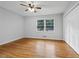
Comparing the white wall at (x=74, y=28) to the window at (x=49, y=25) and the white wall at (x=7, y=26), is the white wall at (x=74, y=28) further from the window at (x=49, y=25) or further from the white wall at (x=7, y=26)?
the white wall at (x=7, y=26)

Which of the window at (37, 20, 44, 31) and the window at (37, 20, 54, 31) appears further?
the window at (37, 20, 44, 31)

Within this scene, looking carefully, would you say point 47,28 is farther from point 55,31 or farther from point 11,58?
point 11,58

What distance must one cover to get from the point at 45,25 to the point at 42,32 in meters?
0.70

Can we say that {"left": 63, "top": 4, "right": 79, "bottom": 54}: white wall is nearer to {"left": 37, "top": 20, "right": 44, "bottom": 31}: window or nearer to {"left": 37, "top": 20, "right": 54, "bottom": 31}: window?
{"left": 37, "top": 20, "right": 54, "bottom": 31}: window

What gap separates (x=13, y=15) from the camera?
6.40 m

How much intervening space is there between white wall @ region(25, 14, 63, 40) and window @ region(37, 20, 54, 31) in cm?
29

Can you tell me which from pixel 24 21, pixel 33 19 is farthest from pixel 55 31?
pixel 24 21

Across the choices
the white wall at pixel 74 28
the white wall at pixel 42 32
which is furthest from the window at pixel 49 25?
the white wall at pixel 74 28

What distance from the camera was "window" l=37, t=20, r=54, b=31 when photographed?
24.7 ft

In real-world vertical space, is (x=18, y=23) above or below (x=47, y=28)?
above

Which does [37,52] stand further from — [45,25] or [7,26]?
[45,25]

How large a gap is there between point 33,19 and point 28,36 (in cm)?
173

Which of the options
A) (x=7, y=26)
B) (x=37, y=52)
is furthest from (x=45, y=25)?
(x=37, y=52)

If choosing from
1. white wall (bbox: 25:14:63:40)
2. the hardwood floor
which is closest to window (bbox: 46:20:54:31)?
white wall (bbox: 25:14:63:40)
